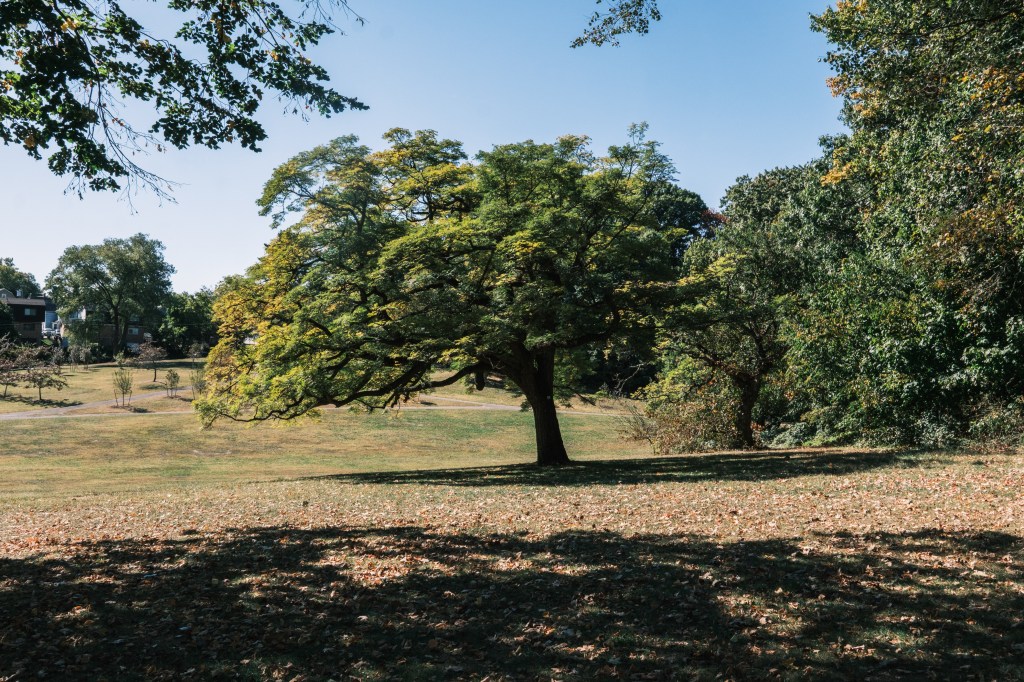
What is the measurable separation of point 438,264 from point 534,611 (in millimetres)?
15106

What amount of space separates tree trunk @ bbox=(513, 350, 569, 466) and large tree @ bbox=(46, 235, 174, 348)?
79.7 meters

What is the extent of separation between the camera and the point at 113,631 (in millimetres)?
7090

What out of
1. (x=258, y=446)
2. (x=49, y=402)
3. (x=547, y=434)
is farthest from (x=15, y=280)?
(x=547, y=434)

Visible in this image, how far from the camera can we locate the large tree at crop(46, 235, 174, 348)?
87.3 meters

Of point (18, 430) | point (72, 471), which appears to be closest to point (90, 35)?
point (72, 471)

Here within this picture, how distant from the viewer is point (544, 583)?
8289mm

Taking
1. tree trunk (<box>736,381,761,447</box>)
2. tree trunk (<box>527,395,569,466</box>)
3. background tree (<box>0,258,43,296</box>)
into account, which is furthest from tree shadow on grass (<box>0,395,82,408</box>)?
background tree (<box>0,258,43,296</box>)

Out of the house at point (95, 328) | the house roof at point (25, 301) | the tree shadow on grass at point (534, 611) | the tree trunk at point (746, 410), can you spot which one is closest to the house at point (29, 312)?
the house roof at point (25, 301)

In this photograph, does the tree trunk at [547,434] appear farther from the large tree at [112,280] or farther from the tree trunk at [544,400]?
the large tree at [112,280]

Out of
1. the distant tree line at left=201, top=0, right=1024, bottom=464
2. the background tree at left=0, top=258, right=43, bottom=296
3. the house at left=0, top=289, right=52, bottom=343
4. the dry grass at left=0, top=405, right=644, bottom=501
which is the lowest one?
the dry grass at left=0, top=405, right=644, bottom=501

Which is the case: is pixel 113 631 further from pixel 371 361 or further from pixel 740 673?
pixel 371 361

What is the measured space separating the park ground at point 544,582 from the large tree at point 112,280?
81007mm

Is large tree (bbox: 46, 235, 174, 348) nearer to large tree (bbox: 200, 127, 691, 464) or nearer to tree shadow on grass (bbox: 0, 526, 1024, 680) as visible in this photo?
large tree (bbox: 200, 127, 691, 464)

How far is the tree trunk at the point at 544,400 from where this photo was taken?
2494 cm
